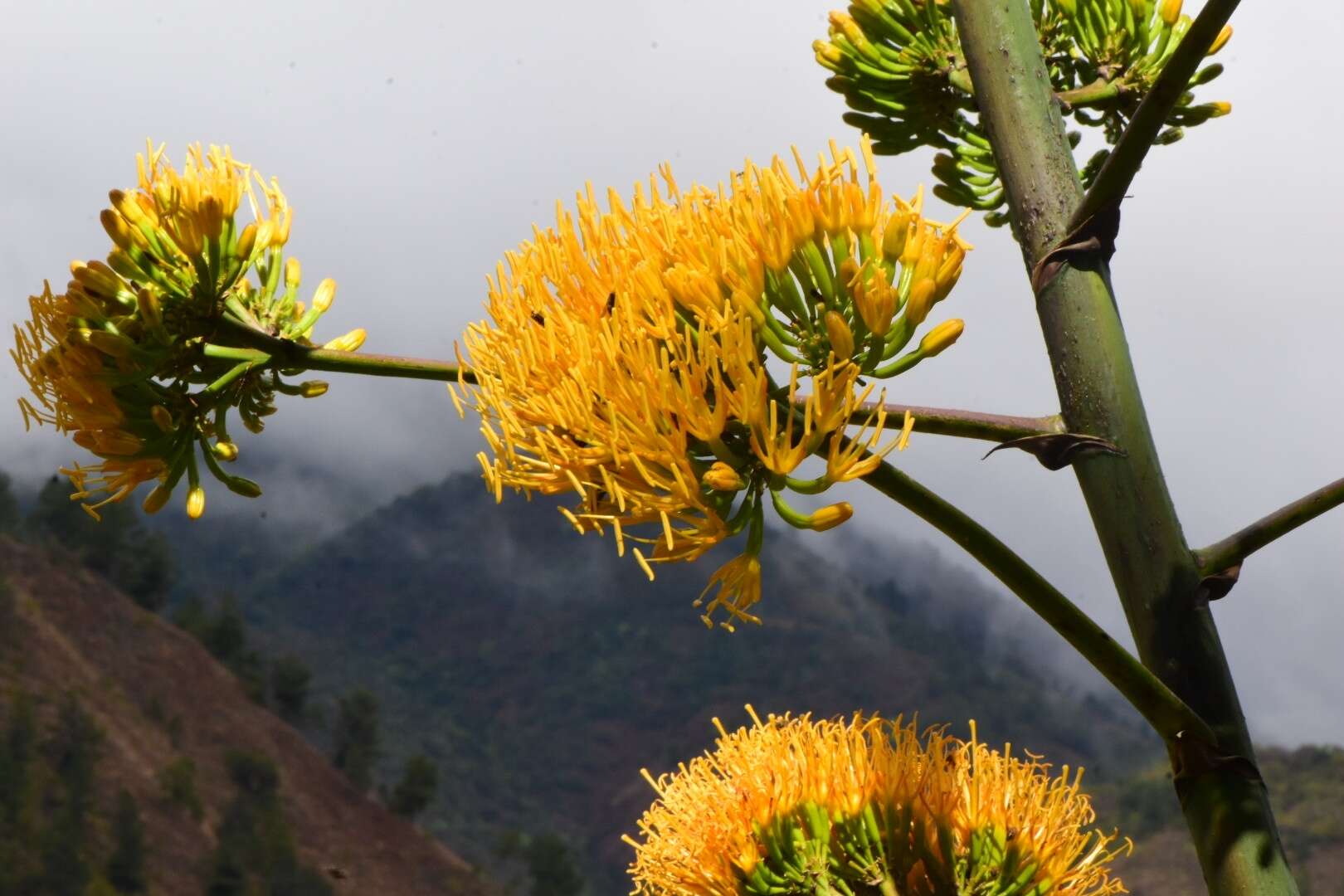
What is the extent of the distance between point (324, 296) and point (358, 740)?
64.2 metres

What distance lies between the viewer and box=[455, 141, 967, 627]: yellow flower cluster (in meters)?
1.44

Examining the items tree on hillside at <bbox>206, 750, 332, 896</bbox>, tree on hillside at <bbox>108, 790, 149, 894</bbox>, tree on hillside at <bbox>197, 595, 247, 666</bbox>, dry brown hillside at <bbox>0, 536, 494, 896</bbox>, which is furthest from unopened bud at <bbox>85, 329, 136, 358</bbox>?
tree on hillside at <bbox>197, 595, 247, 666</bbox>

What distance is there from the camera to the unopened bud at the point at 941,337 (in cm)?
156

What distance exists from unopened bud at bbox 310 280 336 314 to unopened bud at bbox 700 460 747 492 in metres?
0.94

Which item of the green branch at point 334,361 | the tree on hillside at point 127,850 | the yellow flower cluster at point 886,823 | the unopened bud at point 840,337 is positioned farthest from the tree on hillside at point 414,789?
the unopened bud at point 840,337

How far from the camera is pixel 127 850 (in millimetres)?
43125

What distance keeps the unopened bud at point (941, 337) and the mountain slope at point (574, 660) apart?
8448cm

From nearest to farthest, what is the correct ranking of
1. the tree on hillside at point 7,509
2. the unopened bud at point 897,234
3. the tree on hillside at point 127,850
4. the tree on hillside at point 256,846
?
the unopened bud at point 897,234 → the tree on hillside at point 127,850 → the tree on hillside at point 256,846 → the tree on hillside at point 7,509

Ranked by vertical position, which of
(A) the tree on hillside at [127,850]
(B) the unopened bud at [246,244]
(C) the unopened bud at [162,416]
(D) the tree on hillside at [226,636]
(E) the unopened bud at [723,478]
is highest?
(D) the tree on hillside at [226,636]

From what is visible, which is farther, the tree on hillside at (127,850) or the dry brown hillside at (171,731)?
the dry brown hillside at (171,731)

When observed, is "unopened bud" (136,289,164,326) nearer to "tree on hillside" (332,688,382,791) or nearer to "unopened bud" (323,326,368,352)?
"unopened bud" (323,326,368,352)

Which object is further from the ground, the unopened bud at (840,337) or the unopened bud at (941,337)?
the unopened bud at (941,337)

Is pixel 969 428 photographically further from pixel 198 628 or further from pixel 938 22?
pixel 198 628

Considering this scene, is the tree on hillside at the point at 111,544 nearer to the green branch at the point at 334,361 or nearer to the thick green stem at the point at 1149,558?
the green branch at the point at 334,361
